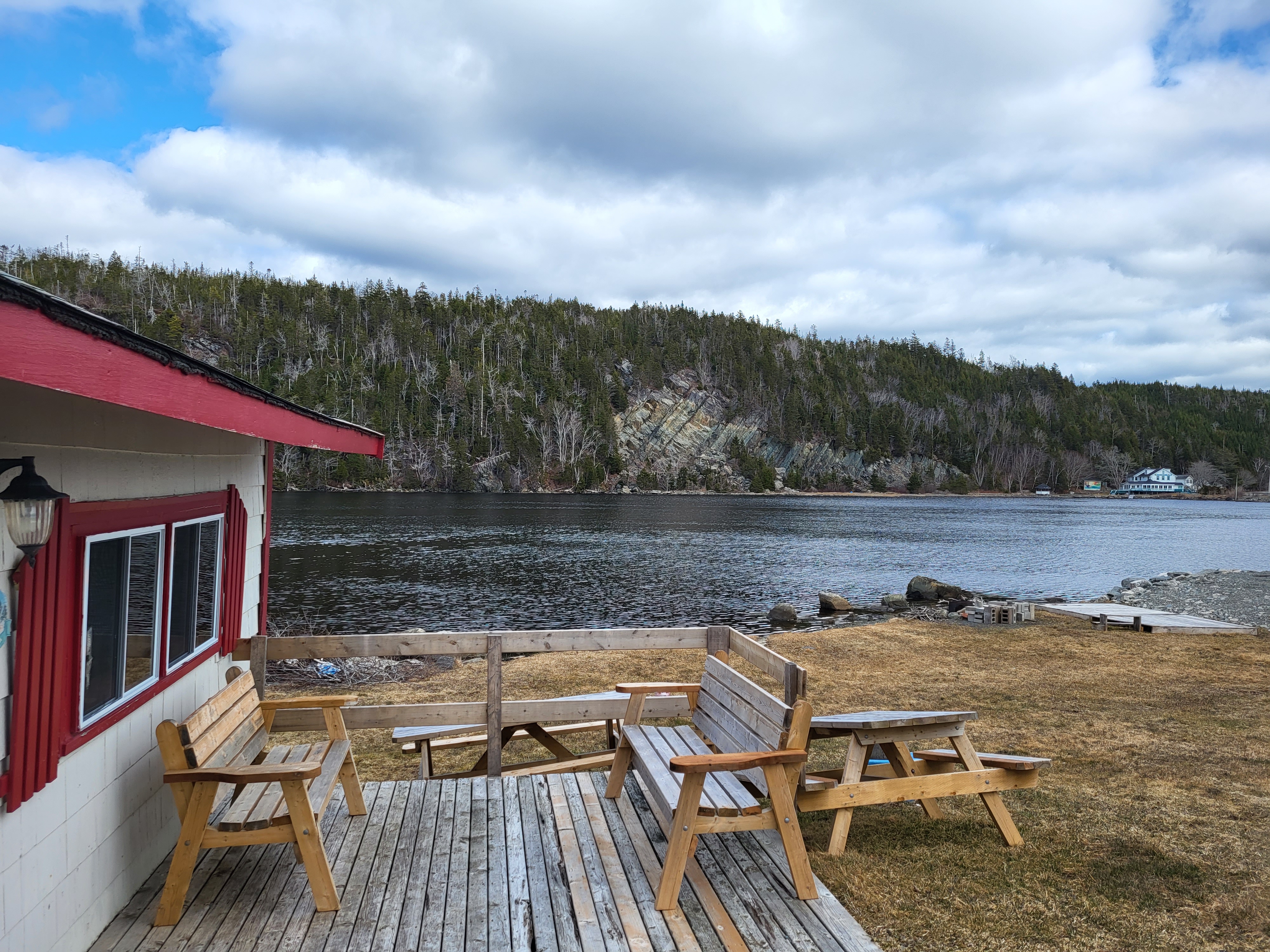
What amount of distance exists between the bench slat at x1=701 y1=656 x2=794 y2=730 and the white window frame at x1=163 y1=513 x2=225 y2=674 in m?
3.38

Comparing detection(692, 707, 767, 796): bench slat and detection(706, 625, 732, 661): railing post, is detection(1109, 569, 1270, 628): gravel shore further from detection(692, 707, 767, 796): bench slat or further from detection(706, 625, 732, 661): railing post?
detection(692, 707, 767, 796): bench slat

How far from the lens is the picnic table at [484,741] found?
6.40 metres

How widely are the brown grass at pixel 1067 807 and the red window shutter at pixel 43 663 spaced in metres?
4.05

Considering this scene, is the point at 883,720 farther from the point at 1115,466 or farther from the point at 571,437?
the point at 1115,466

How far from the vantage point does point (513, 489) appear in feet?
→ 381

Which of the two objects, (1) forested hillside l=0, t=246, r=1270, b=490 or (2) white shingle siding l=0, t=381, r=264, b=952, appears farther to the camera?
(1) forested hillside l=0, t=246, r=1270, b=490

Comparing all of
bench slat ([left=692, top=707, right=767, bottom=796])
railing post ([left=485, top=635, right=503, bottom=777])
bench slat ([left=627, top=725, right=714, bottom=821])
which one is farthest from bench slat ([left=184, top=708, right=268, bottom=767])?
bench slat ([left=692, top=707, right=767, bottom=796])

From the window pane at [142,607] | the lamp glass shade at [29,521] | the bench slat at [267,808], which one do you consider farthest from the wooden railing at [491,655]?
the lamp glass shade at [29,521]

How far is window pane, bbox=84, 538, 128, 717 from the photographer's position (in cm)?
365

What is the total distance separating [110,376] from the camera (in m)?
2.38

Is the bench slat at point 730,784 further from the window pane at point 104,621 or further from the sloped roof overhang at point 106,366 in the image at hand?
the sloped roof overhang at point 106,366

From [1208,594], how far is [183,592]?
33.2 meters

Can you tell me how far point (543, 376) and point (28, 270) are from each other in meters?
95.1

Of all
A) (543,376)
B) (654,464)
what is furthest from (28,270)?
(654,464)
